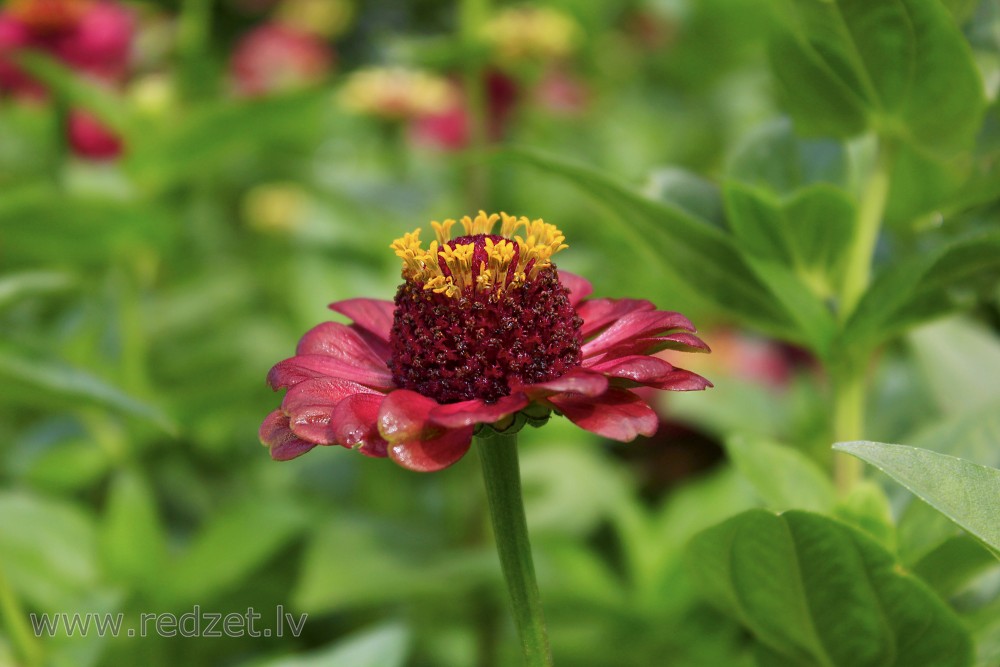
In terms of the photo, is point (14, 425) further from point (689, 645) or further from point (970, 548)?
point (970, 548)

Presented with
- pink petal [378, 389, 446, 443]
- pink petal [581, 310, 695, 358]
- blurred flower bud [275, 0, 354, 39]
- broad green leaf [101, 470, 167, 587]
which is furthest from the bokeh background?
blurred flower bud [275, 0, 354, 39]

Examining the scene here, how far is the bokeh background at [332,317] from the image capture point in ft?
2.35

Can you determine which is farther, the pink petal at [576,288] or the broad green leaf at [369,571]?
the broad green leaf at [369,571]

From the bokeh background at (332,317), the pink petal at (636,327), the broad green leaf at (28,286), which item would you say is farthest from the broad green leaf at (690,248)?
the broad green leaf at (28,286)

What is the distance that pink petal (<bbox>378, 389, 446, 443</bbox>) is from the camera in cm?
41

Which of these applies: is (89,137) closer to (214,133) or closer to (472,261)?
(214,133)

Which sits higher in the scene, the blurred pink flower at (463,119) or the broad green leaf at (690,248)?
the blurred pink flower at (463,119)

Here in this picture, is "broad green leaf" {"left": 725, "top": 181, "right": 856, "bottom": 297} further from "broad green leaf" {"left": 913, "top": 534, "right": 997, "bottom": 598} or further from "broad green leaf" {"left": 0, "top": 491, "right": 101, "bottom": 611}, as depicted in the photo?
"broad green leaf" {"left": 0, "top": 491, "right": 101, "bottom": 611}

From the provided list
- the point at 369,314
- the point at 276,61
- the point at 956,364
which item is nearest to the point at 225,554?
the point at 369,314

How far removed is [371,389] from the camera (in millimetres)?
503

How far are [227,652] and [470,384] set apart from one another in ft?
2.06

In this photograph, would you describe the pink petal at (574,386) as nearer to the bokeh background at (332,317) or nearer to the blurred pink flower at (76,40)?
the bokeh background at (332,317)

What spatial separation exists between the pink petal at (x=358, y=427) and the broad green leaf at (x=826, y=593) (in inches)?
7.5

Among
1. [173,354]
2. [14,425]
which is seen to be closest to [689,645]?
[173,354]
